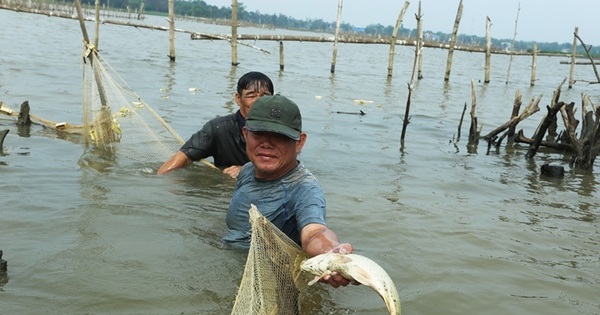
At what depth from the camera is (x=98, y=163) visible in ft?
22.6

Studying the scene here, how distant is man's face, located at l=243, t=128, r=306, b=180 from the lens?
309 centimetres

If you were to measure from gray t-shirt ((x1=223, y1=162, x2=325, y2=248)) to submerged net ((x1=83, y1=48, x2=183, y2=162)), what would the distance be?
352cm

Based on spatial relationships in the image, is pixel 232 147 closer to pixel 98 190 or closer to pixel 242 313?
pixel 98 190

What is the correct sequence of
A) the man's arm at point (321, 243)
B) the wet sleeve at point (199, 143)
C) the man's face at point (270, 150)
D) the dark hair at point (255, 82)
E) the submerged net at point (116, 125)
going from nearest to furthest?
the man's arm at point (321, 243)
the man's face at point (270, 150)
the dark hair at point (255, 82)
the wet sleeve at point (199, 143)
the submerged net at point (116, 125)

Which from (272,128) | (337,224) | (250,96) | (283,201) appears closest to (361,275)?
(272,128)

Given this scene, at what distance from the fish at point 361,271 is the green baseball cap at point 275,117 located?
66 cm

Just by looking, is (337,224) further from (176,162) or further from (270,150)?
(270,150)

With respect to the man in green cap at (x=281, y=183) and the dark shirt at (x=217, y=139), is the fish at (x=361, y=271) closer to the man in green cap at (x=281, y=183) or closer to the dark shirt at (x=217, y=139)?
the man in green cap at (x=281, y=183)

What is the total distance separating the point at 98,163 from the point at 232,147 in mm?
1745

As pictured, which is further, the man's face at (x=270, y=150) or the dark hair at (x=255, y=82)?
the dark hair at (x=255, y=82)

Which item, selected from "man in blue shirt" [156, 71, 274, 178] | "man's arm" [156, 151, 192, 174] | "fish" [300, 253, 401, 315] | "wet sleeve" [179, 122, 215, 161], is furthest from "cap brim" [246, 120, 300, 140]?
"man's arm" [156, 151, 192, 174]

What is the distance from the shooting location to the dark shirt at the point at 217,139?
5.82 m

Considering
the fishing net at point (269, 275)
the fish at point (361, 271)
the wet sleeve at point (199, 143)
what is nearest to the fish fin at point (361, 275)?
the fish at point (361, 271)

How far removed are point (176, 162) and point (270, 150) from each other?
10.0ft
